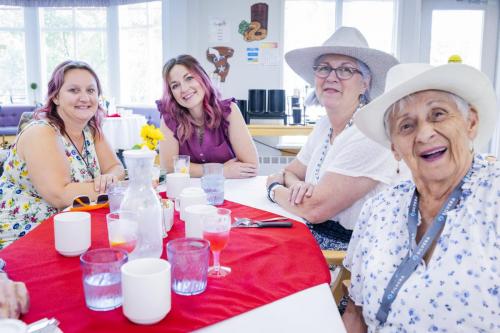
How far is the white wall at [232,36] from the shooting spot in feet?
18.0

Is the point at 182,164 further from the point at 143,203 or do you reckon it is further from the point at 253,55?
the point at 253,55

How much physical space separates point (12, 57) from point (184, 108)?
21.1ft

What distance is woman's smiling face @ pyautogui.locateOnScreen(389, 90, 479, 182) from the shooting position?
42.4 inches

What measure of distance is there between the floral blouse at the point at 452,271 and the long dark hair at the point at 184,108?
4.78 feet

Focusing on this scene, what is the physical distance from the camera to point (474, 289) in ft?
3.04

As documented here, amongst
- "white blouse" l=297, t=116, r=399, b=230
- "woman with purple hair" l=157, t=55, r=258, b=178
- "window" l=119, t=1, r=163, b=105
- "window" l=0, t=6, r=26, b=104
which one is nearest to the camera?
"white blouse" l=297, t=116, r=399, b=230

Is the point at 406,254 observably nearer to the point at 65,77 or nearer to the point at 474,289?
the point at 474,289

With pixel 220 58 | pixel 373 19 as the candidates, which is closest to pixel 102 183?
pixel 220 58

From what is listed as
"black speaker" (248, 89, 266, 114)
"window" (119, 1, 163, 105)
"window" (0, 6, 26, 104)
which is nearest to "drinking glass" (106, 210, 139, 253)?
"black speaker" (248, 89, 266, 114)

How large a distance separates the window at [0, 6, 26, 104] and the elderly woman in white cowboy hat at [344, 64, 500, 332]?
7.67m

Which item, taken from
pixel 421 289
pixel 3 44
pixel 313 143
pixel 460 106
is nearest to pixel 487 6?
pixel 313 143

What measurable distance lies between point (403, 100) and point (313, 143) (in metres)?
0.93

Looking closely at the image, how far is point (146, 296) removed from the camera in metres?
0.76

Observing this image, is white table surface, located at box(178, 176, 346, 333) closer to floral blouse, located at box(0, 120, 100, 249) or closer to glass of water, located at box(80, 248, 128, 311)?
glass of water, located at box(80, 248, 128, 311)
